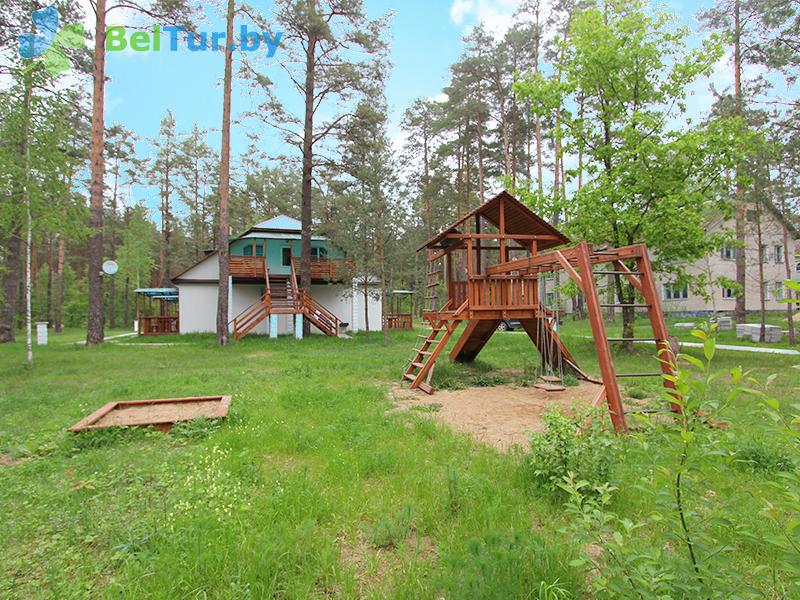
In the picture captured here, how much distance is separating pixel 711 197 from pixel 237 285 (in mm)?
20616

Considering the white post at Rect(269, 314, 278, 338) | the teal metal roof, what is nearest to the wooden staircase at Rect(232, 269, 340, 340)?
the white post at Rect(269, 314, 278, 338)

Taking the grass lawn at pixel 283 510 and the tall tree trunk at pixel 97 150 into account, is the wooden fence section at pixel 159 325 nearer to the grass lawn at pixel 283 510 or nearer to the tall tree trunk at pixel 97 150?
the tall tree trunk at pixel 97 150

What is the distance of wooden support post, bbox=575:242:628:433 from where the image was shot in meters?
4.79

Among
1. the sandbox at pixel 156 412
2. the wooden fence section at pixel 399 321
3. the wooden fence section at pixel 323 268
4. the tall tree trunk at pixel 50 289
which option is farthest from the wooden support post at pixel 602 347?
the tall tree trunk at pixel 50 289

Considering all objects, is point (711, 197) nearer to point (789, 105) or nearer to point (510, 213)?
point (789, 105)

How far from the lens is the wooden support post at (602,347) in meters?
4.79

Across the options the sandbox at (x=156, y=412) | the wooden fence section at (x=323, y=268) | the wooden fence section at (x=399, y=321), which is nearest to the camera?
the sandbox at (x=156, y=412)

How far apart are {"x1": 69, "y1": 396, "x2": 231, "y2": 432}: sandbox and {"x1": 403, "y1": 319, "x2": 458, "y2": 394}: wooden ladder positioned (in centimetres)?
369

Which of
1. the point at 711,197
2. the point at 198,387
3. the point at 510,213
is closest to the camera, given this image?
the point at 198,387

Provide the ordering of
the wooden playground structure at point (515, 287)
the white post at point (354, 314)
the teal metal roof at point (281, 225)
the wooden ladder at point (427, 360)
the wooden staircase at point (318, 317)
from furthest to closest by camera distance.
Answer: the white post at point (354, 314) → the teal metal roof at point (281, 225) → the wooden staircase at point (318, 317) → the wooden ladder at point (427, 360) → the wooden playground structure at point (515, 287)

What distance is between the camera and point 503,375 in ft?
32.2

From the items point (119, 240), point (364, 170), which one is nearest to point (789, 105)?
point (364, 170)

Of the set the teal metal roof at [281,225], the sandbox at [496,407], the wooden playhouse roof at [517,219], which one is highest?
the teal metal roof at [281,225]

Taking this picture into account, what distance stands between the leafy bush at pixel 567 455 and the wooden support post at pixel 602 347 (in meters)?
1.31
